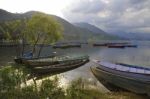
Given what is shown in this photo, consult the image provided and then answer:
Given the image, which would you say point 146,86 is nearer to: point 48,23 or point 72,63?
point 72,63

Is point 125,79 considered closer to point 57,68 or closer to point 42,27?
point 57,68

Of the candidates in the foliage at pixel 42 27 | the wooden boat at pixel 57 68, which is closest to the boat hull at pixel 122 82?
the wooden boat at pixel 57 68

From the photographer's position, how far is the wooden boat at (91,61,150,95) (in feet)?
96.5

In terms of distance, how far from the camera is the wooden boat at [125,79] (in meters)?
29.4

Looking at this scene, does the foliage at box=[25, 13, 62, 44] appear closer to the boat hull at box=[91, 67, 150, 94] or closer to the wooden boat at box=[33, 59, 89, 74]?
the wooden boat at box=[33, 59, 89, 74]

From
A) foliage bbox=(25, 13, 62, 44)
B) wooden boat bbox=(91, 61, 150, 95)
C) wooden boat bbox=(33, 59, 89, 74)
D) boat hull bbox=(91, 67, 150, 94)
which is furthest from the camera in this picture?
foliage bbox=(25, 13, 62, 44)

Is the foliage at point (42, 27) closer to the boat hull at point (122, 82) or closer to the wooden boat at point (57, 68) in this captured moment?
the wooden boat at point (57, 68)

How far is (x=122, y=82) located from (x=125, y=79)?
753mm

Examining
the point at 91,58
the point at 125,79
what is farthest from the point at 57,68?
the point at 91,58

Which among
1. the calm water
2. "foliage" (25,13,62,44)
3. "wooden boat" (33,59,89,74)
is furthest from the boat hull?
"foliage" (25,13,62,44)

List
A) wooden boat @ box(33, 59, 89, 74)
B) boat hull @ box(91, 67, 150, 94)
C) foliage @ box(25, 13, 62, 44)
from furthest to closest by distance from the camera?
foliage @ box(25, 13, 62, 44), wooden boat @ box(33, 59, 89, 74), boat hull @ box(91, 67, 150, 94)

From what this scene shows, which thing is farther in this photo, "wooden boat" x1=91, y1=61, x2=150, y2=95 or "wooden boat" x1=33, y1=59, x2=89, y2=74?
"wooden boat" x1=33, y1=59, x2=89, y2=74

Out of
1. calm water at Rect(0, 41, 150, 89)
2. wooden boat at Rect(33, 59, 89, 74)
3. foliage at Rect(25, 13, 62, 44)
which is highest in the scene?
foliage at Rect(25, 13, 62, 44)

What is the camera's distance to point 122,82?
32406 mm
